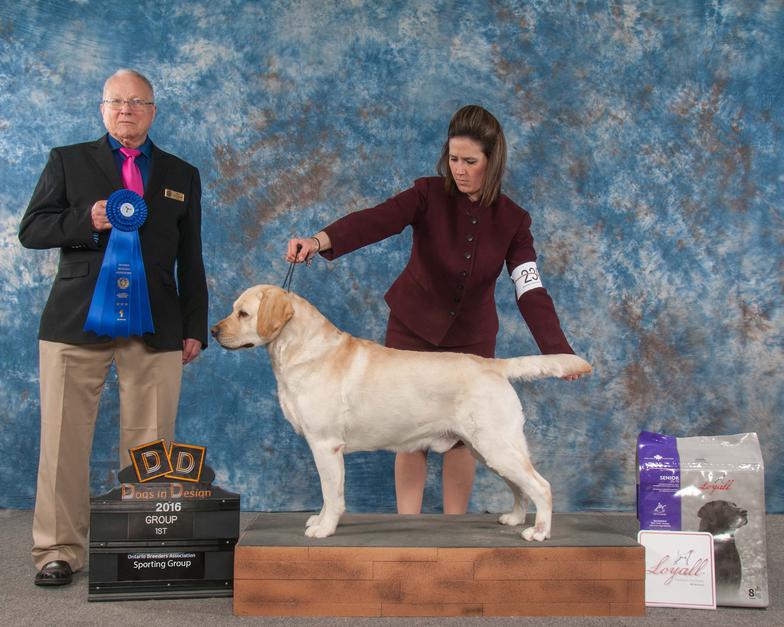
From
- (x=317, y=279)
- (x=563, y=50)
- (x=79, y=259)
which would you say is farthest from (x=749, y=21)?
(x=79, y=259)

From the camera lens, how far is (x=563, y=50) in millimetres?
4719

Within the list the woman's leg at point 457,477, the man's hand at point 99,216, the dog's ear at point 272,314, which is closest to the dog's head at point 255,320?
the dog's ear at point 272,314

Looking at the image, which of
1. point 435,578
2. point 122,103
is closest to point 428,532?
point 435,578

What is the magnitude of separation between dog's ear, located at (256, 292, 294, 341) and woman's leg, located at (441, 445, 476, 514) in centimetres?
108

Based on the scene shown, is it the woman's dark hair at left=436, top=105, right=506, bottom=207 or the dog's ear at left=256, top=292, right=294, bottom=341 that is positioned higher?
the woman's dark hair at left=436, top=105, right=506, bottom=207

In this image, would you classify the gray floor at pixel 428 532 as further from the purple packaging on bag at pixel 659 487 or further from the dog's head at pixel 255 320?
the dog's head at pixel 255 320

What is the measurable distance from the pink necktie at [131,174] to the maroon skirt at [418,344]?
1.22 metres

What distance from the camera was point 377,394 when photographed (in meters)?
2.88

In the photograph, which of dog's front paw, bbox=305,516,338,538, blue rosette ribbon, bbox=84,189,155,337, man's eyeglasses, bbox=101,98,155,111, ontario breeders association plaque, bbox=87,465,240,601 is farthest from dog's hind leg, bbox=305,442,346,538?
man's eyeglasses, bbox=101,98,155,111

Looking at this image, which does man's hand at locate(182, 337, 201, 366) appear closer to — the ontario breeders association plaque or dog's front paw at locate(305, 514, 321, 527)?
the ontario breeders association plaque

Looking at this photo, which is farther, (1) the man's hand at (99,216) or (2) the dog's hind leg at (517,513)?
(2) the dog's hind leg at (517,513)

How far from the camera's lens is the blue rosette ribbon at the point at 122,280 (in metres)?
3.02

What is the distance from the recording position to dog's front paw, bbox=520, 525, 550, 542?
9.23 ft

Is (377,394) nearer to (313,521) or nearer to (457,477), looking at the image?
(313,521)
